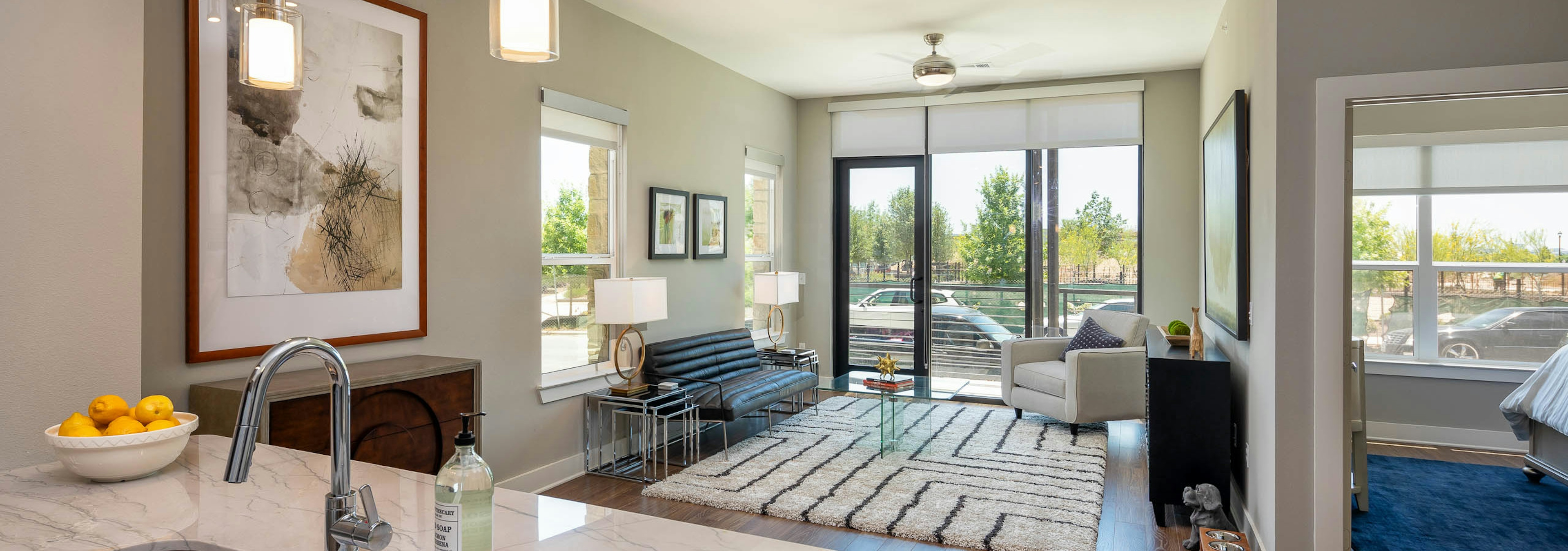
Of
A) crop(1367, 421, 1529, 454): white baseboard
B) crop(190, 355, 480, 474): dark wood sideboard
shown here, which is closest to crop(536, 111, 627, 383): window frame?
crop(190, 355, 480, 474): dark wood sideboard

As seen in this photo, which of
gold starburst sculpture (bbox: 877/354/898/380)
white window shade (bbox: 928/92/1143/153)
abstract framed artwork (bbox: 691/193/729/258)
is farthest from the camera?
white window shade (bbox: 928/92/1143/153)

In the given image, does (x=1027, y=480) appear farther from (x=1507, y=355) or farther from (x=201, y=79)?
(x=201, y=79)

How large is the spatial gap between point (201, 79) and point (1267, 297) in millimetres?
3674

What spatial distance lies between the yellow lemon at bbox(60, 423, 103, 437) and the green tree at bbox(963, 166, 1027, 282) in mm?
5807

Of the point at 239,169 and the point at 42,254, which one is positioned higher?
the point at 239,169

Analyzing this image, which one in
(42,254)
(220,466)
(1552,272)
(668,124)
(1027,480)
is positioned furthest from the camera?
(668,124)

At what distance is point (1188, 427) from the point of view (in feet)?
11.3

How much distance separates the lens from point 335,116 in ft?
9.73

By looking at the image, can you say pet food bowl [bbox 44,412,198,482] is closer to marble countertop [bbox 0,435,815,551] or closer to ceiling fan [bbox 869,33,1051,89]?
marble countertop [bbox 0,435,815,551]

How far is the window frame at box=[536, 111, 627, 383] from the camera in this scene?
4137 mm

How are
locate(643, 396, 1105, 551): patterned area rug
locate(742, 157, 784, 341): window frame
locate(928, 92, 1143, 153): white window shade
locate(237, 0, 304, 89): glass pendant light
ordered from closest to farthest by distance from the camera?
locate(237, 0, 304, 89): glass pendant light < locate(643, 396, 1105, 551): patterned area rug < locate(928, 92, 1143, 153): white window shade < locate(742, 157, 784, 341): window frame

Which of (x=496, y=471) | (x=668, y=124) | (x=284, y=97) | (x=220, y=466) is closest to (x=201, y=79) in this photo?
(x=284, y=97)

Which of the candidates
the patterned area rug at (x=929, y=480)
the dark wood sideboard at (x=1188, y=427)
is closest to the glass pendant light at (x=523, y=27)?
the patterned area rug at (x=929, y=480)

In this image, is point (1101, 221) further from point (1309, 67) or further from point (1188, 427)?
point (1309, 67)
